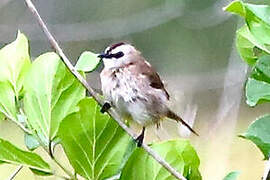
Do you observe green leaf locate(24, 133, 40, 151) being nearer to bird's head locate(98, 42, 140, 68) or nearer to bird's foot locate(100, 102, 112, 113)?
bird's foot locate(100, 102, 112, 113)

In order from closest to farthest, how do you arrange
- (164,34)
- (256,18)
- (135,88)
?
(256,18), (135,88), (164,34)

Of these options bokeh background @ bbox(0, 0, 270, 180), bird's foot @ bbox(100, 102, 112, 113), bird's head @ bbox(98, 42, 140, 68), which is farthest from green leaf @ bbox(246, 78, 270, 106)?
bokeh background @ bbox(0, 0, 270, 180)

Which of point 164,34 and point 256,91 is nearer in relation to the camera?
point 256,91

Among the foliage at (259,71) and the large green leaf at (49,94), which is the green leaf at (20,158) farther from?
the foliage at (259,71)

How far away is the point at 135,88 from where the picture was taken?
108cm

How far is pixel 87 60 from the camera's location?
68 centimetres

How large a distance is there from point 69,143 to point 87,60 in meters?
0.09

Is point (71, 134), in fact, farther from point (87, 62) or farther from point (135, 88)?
point (135, 88)

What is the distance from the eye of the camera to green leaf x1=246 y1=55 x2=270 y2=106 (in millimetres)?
573

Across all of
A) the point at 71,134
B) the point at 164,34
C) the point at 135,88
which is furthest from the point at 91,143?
the point at 164,34

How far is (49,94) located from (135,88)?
1.48 feet

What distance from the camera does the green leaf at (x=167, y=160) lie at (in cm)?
59

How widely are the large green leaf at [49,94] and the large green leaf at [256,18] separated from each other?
133 millimetres

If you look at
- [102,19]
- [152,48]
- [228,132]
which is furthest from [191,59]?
[228,132]
